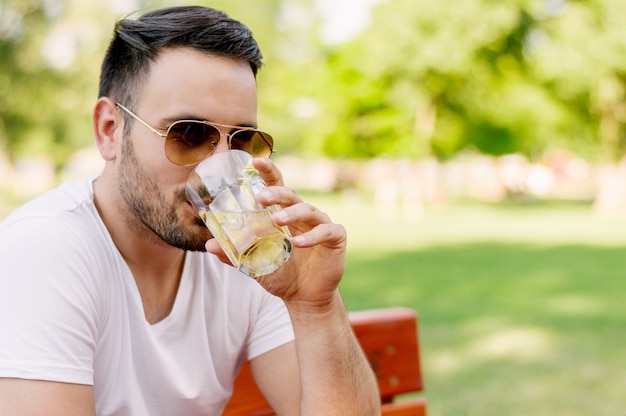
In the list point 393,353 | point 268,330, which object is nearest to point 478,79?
point 393,353

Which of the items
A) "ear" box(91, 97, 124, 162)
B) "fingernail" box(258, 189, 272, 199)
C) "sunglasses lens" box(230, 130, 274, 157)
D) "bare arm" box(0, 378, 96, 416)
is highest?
"ear" box(91, 97, 124, 162)

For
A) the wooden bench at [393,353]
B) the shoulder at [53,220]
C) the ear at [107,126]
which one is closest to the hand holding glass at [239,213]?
the shoulder at [53,220]

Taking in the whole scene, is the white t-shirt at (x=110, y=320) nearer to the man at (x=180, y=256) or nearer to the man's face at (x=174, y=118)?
the man at (x=180, y=256)

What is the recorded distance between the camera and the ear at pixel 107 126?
2213 mm

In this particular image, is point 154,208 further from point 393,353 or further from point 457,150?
point 457,150

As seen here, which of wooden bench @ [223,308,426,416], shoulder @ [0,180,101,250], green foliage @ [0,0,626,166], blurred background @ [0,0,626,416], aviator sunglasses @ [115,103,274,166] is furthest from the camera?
green foliage @ [0,0,626,166]

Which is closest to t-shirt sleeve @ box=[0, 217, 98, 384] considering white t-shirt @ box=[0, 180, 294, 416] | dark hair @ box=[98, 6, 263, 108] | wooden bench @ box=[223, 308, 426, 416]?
white t-shirt @ box=[0, 180, 294, 416]

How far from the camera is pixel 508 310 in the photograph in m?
8.54

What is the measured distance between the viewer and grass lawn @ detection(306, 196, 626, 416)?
5.37m

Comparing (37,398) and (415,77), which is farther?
(415,77)

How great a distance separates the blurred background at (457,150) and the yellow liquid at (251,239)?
3.68ft

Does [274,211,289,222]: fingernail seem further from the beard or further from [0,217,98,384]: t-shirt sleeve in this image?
[0,217,98,384]: t-shirt sleeve

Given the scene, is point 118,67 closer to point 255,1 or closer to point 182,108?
point 182,108

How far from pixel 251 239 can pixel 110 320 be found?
44cm
